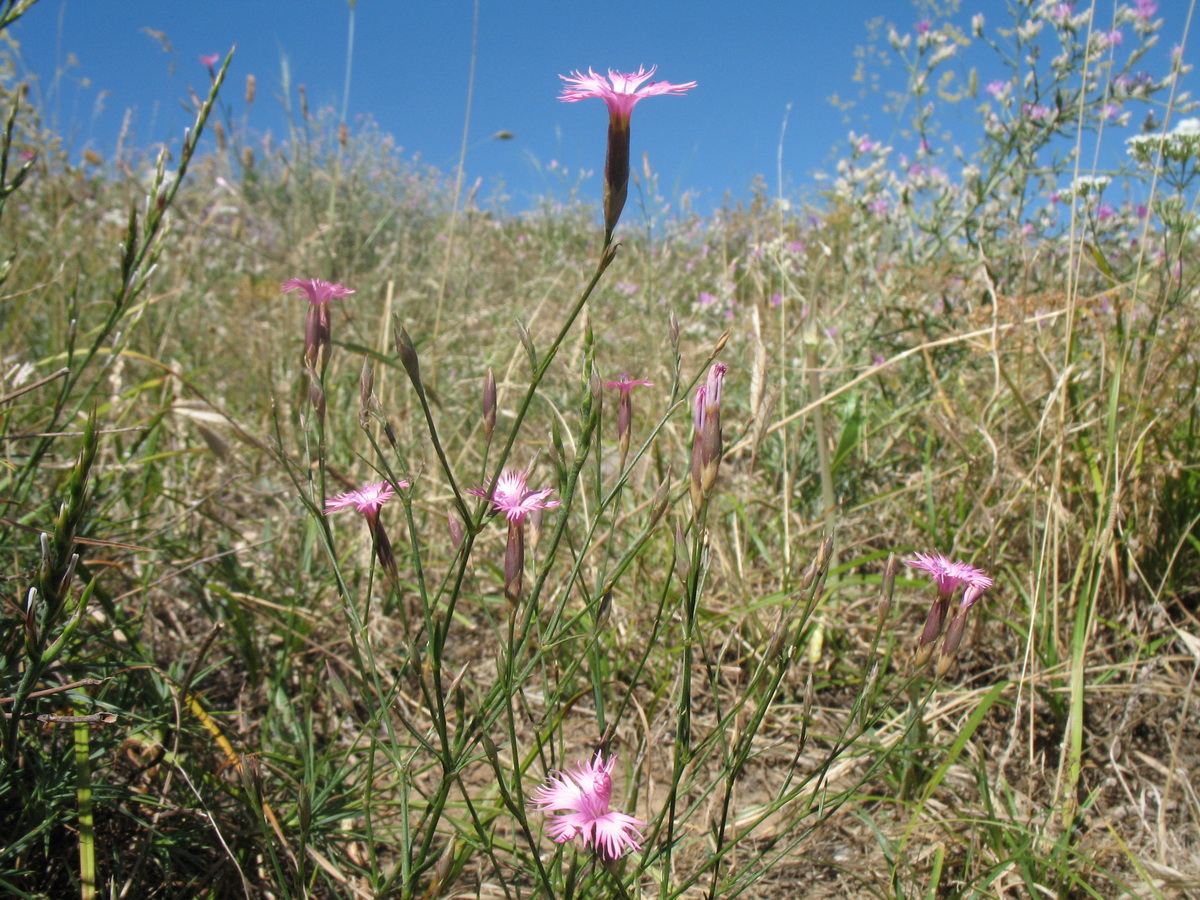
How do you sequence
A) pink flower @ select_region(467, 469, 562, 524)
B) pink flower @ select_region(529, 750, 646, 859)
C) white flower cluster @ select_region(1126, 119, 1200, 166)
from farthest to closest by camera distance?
1. white flower cluster @ select_region(1126, 119, 1200, 166)
2. pink flower @ select_region(467, 469, 562, 524)
3. pink flower @ select_region(529, 750, 646, 859)

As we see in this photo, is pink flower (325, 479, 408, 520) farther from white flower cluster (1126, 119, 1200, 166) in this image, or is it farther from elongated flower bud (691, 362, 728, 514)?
white flower cluster (1126, 119, 1200, 166)

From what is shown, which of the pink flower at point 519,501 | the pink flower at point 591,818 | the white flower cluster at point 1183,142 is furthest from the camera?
the white flower cluster at point 1183,142

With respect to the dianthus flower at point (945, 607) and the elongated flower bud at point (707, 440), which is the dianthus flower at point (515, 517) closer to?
the elongated flower bud at point (707, 440)

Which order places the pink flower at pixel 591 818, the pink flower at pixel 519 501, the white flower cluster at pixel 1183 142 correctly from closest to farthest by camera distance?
the pink flower at pixel 591 818
the pink flower at pixel 519 501
the white flower cluster at pixel 1183 142

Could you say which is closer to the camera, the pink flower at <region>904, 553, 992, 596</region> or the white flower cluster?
the pink flower at <region>904, 553, 992, 596</region>

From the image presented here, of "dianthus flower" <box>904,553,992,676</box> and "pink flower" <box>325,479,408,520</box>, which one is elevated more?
"pink flower" <box>325,479,408,520</box>

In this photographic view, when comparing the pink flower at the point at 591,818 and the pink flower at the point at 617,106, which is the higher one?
the pink flower at the point at 617,106

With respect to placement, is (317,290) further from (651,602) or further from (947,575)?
(651,602)

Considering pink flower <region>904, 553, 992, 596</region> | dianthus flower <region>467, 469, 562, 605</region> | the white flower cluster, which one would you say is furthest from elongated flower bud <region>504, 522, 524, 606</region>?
the white flower cluster

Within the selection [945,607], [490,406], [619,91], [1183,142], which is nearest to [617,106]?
[619,91]

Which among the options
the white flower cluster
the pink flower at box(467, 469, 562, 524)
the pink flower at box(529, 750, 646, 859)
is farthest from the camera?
A: the white flower cluster

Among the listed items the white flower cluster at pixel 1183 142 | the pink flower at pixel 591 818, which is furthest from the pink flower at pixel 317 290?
the white flower cluster at pixel 1183 142

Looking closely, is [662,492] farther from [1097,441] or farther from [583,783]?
[1097,441]

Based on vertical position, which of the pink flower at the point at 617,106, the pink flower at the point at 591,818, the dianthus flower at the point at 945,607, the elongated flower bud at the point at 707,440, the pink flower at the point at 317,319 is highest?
the pink flower at the point at 617,106
